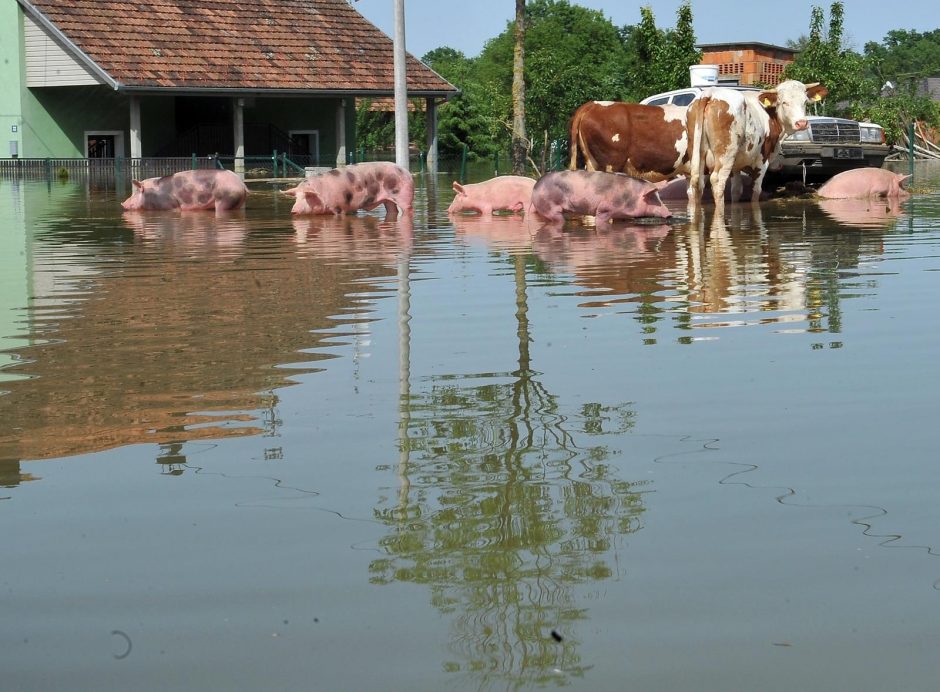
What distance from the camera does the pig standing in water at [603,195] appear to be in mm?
19797

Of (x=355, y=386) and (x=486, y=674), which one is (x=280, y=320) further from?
(x=486, y=674)

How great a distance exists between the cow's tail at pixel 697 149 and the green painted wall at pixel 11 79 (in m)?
25.6

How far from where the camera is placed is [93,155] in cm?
4375

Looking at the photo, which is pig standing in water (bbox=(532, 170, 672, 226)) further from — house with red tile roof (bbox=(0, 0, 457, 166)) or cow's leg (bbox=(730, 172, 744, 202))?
house with red tile roof (bbox=(0, 0, 457, 166))

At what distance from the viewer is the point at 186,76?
134 ft

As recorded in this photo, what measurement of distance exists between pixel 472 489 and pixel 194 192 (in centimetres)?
1934

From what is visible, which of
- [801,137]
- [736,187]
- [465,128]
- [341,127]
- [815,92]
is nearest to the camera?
[815,92]

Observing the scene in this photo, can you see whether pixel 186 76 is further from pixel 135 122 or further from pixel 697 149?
pixel 697 149

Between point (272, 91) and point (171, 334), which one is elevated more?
point (272, 91)

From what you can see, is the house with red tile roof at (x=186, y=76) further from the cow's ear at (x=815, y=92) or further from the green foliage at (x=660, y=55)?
the cow's ear at (x=815, y=92)

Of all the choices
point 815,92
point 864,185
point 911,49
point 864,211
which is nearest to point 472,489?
point 864,211

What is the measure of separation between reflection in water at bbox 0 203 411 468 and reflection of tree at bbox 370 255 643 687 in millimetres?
838

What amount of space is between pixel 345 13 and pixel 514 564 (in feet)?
149

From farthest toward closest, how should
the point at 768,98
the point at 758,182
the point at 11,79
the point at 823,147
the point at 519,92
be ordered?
the point at 11,79, the point at 519,92, the point at 823,147, the point at 758,182, the point at 768,98
